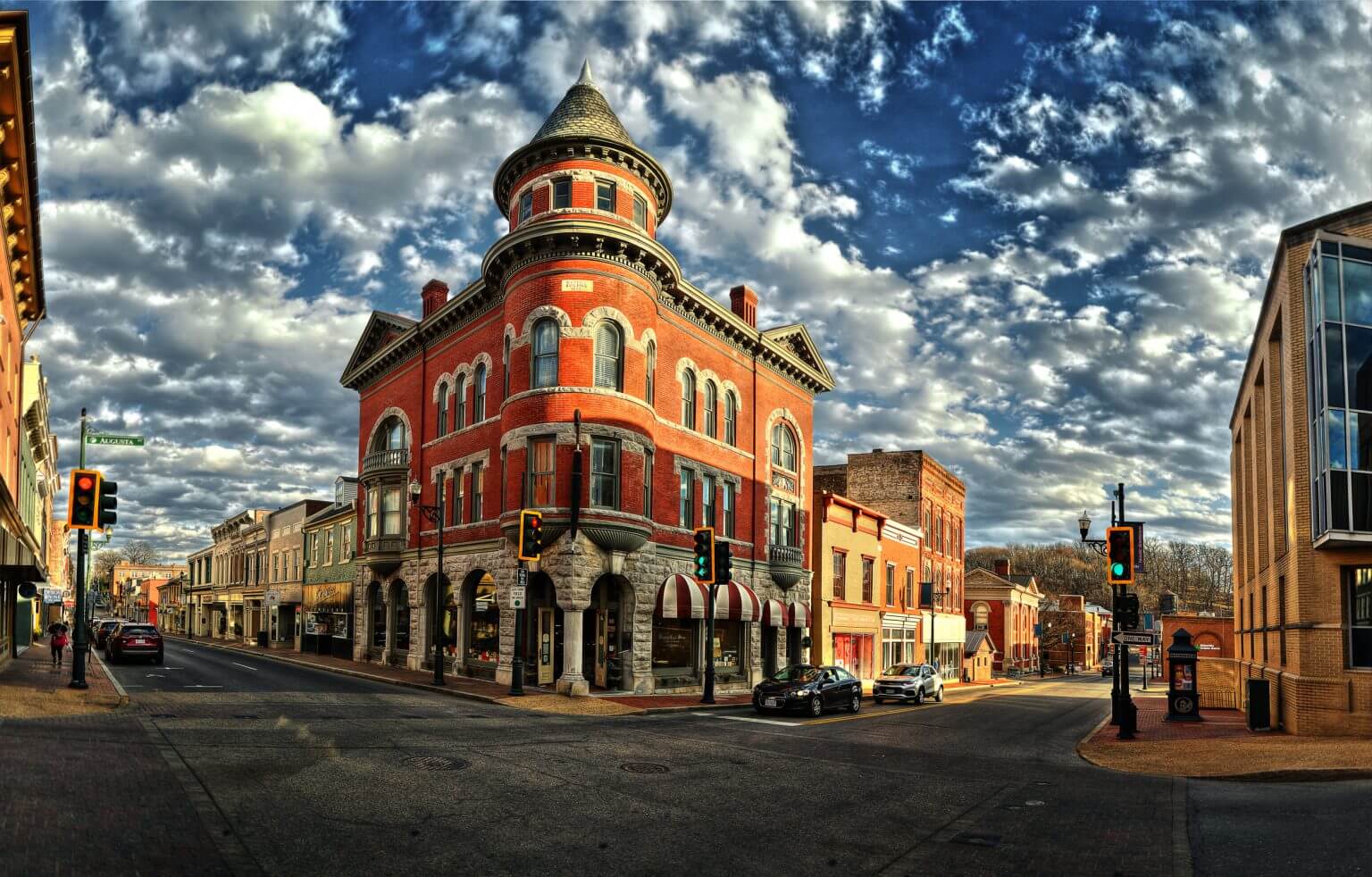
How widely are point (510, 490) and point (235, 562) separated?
5547 centimetres

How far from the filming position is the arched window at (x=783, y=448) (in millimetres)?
43531

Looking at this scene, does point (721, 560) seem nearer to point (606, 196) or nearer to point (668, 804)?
point (606, 196)

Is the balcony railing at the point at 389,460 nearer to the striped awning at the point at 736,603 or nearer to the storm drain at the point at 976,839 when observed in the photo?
the striped awning at the point at 736,603

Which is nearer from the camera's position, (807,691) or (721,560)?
(807,691)

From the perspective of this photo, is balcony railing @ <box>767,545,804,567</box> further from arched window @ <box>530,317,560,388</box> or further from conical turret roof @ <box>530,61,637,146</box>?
conical turret roof @ <box>530,61,637,146</box>

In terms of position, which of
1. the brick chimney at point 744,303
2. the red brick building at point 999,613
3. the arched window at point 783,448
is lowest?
the red brick building at point 999,613

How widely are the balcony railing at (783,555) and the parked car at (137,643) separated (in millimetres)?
24194

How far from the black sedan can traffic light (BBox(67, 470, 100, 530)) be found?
17.1 meters

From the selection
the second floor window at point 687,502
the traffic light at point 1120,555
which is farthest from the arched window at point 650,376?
the traffic light at point 1120,555

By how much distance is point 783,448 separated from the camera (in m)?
44.2

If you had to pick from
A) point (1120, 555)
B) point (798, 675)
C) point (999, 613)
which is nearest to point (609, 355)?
point (798, 675)

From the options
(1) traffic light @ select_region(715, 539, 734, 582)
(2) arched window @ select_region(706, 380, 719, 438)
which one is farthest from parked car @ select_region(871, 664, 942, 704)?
(2) arched window @ select_region(706, 380, 719, 438)

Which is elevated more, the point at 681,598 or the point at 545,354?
the point at 545,354

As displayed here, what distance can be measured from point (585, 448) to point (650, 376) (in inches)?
163
